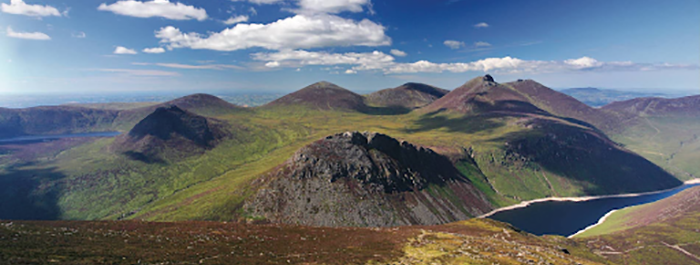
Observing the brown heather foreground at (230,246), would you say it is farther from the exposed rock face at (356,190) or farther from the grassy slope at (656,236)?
the grassy slope at (656,236)

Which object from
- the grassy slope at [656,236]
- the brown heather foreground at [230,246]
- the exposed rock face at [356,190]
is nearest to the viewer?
the brown heather foreground at [230,246]

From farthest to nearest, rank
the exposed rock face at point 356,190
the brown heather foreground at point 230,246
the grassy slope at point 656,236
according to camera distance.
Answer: the exposed rock face at point 356,190 → the grassy slope at point 656,236 → the brown heather foreground at point 230,246

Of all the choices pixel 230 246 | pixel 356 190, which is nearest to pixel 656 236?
pixel 356 190

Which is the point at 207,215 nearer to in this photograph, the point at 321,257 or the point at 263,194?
the point at 263,194

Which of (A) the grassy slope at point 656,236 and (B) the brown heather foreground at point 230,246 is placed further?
(A) the grassy slope at point 656,236

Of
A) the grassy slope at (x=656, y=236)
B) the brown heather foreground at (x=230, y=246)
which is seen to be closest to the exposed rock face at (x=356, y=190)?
the brown heather foreground at (x=230, y=246)

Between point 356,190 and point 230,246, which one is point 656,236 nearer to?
point 356,190

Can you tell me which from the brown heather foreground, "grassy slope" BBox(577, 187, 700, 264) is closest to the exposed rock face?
the brown heather foreground
